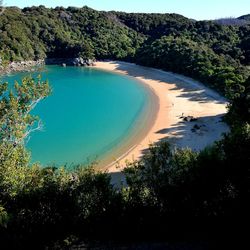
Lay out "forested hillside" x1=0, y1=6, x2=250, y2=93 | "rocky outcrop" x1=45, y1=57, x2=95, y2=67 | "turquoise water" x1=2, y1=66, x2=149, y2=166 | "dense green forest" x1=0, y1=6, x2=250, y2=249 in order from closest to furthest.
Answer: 1. "dense green forest" x1=0, y1=6, x2=250, y2=249
2. "turquoise water" x1=2, y1=66, x2=149, y2=166
3. "forested hillside" x1=0, y1=6, x2=250, y2=93
4. "rocky outcrop" x1=45, y1=57, x2=95, y2=67

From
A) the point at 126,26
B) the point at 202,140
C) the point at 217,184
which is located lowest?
the point at 202,140

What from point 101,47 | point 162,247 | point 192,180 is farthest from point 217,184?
point 101,47

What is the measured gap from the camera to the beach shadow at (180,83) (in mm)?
73469

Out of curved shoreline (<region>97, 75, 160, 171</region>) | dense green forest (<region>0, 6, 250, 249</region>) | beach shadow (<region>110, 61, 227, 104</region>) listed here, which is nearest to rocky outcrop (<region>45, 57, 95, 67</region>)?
beach shadow (<region>110, 61, 227, 104</region>)

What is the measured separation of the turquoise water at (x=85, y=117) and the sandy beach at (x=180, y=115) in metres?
3.53

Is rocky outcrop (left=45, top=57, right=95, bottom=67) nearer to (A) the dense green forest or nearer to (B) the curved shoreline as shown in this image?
(B) the curved shoreline

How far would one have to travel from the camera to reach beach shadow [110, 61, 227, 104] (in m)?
73.5

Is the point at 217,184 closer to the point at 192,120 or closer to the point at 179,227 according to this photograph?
the point at 179,227

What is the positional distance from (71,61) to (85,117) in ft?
249

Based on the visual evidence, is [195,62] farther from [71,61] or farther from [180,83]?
[71,61]

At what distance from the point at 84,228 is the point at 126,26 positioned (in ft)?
501

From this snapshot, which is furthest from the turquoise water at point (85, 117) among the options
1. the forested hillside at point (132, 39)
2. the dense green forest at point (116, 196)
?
the forested hillside at point (132, 39)

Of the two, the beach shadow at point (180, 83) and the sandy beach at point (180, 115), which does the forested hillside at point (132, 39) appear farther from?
the sandy beach at point (180, 115)

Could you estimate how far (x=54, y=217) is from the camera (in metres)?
20.7
